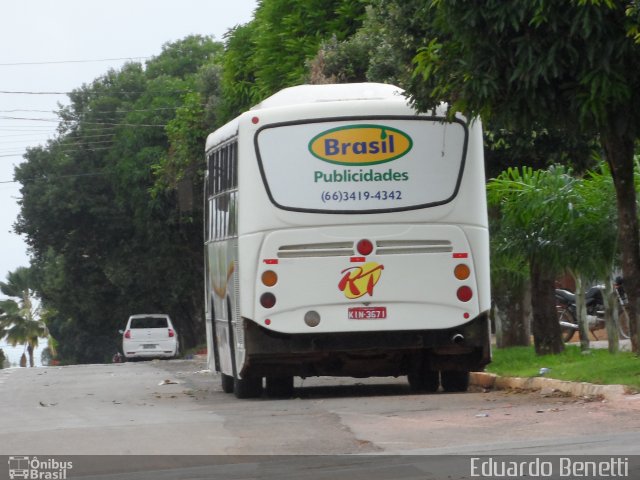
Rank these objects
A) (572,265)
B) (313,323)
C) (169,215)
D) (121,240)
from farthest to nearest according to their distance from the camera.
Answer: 1. (121,240)
2. (169,215)
3. (572,265)
4. (313,323)

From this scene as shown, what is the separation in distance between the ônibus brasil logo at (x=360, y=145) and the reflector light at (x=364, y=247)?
0.91 m

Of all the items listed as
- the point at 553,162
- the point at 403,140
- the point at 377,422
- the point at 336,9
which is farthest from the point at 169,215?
the point at 377,422

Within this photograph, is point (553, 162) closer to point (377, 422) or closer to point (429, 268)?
point (429, 268)

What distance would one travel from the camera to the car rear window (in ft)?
151

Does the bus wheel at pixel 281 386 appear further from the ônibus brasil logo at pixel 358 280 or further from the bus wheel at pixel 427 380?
the ônibus brasil logo at pixel 358 280

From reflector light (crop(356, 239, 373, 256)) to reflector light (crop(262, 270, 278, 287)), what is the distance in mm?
1003

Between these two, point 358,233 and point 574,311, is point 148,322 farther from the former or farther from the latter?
point 358,233

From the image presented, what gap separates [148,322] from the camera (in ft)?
152

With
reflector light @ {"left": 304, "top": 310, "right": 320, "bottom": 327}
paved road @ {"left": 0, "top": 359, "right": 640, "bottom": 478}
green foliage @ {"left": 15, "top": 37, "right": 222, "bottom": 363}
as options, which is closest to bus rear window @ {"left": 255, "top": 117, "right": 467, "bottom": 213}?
reflector light @ {"left": 304, "top": 310, "right": 320, "bottom": 327}

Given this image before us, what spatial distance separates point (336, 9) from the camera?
3022 centimetres

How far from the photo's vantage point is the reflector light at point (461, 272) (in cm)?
1592
